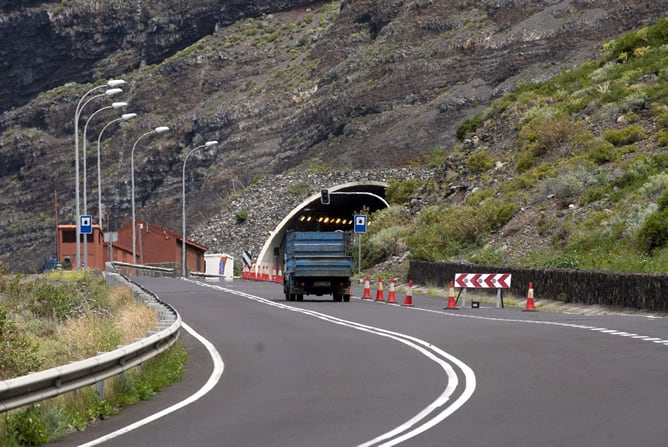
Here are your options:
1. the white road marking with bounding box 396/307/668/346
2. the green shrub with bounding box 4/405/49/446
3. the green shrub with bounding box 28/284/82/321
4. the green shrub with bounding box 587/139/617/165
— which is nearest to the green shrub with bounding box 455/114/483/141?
the green shrub with bounding box 587/139/617/165

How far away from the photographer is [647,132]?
5888 cm

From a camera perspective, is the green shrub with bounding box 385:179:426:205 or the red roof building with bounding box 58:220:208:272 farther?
the red roof building with bounding box 58:220:208:272

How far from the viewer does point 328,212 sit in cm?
10238

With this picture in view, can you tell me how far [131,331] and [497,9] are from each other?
369ft

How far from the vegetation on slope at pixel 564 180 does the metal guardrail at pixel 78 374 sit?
2175cm

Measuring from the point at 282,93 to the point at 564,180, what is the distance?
95531 millimetres

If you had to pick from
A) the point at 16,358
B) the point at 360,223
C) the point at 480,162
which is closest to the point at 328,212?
the point at 480,162

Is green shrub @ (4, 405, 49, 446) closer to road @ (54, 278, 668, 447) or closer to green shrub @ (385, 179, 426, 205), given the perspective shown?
road @ (54, 278, 668, 447)

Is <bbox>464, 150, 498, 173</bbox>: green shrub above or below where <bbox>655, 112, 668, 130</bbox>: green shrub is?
below

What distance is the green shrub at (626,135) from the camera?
58.6 meters

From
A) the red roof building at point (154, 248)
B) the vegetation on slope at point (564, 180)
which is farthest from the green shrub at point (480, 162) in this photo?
the red roof building at point (154, 248)

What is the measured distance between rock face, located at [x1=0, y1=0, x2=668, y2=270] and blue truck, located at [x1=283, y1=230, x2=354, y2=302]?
62.9 metres

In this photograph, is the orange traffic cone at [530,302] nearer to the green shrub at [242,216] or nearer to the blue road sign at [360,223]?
the blue road sign at [360,223]

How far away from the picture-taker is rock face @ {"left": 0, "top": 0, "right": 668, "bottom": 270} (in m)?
113
